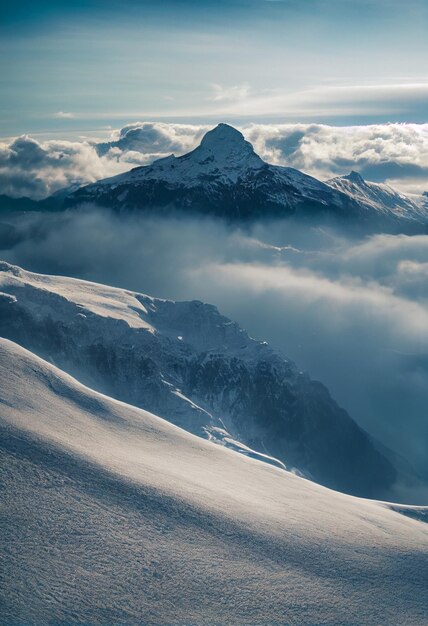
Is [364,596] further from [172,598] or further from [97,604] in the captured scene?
[97,604]

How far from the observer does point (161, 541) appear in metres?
70.2

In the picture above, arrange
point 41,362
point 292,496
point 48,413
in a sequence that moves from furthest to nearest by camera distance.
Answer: point 41,362 < point 292,496 < point 48,413

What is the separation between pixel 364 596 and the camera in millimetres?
70688

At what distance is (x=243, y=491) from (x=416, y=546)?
2272 centimetres

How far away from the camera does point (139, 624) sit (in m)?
57.8

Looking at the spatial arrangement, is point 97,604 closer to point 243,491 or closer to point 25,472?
point 25,472

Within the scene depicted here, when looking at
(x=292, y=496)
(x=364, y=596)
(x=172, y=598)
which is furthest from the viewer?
(x=292, y=496)

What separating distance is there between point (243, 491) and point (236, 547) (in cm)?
2144

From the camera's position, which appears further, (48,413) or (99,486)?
(48,413)

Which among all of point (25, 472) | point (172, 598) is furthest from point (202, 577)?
point (25, 472)

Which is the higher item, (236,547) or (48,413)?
(48,413)

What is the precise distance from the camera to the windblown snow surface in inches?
2365

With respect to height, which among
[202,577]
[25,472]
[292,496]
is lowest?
[292,496]

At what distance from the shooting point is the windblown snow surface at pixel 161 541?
60.1 m
